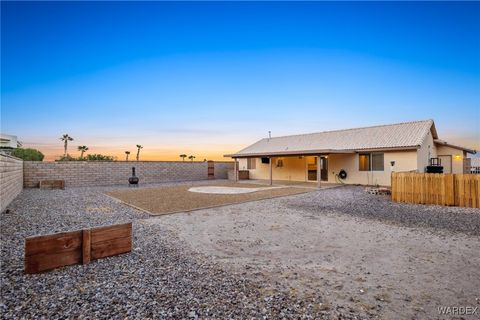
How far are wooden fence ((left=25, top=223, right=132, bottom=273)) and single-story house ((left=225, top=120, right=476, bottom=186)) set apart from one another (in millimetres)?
11982

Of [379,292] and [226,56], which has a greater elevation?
[226,56]

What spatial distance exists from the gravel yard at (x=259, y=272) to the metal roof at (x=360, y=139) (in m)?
8.81

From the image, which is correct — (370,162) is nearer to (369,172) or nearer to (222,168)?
(369,172)

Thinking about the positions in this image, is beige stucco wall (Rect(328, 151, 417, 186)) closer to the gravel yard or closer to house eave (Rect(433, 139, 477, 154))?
house eave (Rect(433, 139, 477, 154))

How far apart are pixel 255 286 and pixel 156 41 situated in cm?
1311

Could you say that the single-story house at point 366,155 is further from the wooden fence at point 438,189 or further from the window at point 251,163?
the wooden fence at point 438,189

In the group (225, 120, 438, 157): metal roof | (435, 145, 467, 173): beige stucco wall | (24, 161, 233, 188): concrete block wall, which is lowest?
(24, 161, 233, 188): concrete block wall

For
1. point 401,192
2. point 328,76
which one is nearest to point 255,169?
point 328,76

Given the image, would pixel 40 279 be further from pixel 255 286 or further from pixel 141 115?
pixel 141 115

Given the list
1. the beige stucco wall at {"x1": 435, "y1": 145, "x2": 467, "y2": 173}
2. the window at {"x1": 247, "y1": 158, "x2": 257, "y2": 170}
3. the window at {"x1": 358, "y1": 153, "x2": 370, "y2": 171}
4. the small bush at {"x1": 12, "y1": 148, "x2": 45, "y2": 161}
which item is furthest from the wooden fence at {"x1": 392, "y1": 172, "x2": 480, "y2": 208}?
the small bush at {"x1": 12, "y1": 148, "x2": 45, "y2": 161}

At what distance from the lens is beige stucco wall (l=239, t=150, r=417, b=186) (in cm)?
1372

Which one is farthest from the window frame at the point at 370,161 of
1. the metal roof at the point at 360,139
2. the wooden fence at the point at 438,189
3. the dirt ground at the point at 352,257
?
the dirt ground at the point at 352,257

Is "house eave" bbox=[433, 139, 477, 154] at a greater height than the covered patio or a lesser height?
greater

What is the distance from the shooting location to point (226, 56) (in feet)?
45.9
